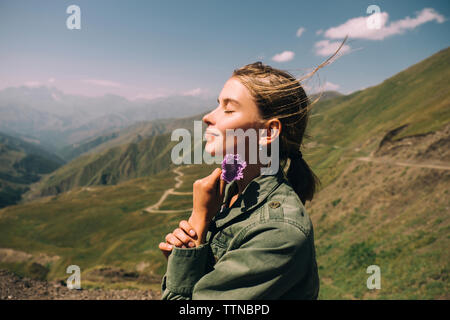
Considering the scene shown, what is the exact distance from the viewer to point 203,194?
226 centimetres

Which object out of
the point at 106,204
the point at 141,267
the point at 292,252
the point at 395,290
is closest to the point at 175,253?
the point at 292,252

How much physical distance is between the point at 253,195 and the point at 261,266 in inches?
31.0

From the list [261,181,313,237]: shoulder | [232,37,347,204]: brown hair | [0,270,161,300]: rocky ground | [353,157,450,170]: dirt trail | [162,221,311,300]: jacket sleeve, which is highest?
[353,157,450,170]: dirt trail

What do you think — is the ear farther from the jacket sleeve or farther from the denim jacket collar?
the jacket sleeve

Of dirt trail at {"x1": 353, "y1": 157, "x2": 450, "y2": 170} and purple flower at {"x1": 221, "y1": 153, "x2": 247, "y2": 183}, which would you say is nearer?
purple flower at {"x1": 221, "y1": 153, "x2": 247, "y2": 183}

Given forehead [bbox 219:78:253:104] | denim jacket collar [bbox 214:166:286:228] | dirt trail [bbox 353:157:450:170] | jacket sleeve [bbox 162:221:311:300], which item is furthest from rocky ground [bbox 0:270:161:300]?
dirt trail [bbox 353:157:450:170]

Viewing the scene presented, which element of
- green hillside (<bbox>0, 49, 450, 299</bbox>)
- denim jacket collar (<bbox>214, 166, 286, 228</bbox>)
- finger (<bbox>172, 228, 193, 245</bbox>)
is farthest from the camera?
green hillside (<bbox>0, 49, 450, 299</bbox>)

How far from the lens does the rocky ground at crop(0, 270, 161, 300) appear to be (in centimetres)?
1736

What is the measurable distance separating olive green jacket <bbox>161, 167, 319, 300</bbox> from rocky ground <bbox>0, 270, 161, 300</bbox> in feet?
55.5

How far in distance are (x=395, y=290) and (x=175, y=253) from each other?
15.7 metres

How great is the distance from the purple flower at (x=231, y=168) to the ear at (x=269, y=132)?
393 millimetres

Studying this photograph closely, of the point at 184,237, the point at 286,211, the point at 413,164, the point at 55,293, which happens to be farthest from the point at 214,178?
the point at 413,164

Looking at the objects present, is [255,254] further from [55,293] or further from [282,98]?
[55,293]

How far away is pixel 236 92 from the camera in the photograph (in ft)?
8.38
